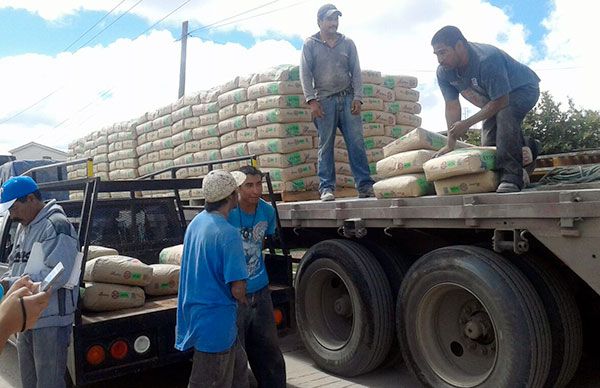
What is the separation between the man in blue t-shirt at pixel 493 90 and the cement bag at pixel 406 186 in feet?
1.06

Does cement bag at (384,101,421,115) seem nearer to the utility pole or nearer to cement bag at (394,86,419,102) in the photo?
cement bag at (394,86,419,102)

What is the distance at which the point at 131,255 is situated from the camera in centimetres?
517

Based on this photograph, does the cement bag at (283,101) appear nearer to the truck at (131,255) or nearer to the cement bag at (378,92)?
the cement bag at (378,92)

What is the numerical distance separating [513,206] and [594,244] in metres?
0.47

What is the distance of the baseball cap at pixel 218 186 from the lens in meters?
3.14

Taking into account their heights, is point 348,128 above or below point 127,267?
above

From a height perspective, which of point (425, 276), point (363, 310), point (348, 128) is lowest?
point (363, 310)

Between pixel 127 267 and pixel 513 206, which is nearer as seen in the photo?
pixel 513 206

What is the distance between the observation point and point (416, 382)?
4320mm

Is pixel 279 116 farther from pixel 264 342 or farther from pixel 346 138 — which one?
pixel 264 342

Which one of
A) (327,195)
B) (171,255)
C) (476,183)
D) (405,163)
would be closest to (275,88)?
(327,195)

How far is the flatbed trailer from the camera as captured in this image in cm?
308

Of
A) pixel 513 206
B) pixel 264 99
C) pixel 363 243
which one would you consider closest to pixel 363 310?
pixel 363 243

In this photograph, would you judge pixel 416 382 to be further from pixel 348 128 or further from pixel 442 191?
pixel 348 128
